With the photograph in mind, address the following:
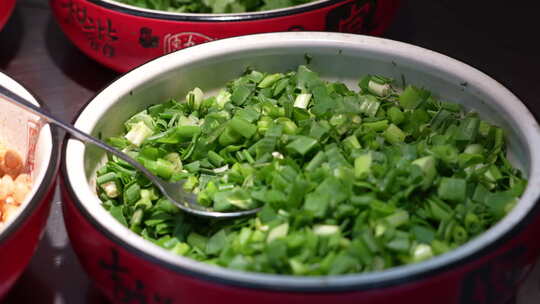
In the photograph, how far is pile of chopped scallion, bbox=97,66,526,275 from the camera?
808mm

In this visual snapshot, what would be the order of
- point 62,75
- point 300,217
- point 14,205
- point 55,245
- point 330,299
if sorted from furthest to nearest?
point 62,75, point 55,245, point 14,205, point 300,217, point 330,299

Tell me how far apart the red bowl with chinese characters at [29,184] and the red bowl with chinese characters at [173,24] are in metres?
0.27

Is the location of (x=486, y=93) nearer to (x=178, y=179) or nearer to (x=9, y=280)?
(x=178, y=179)

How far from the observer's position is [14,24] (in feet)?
5.22

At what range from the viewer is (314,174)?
0.89 metres

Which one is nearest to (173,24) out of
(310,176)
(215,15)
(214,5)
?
(215,15)

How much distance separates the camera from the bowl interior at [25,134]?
91cm

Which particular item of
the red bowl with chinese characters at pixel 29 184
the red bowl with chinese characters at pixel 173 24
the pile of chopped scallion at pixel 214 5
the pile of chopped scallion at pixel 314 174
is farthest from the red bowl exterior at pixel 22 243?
the pile of chopped scallion at pixel 214 5

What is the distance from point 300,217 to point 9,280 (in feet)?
1.16

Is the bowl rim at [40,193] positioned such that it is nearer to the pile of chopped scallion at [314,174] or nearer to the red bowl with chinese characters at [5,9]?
the pile of chopped scallion at [314,174]

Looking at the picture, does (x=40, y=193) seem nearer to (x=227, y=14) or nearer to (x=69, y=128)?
(x=69, y=128)

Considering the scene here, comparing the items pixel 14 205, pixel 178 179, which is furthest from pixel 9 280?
pixel 178 179

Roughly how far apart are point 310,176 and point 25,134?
42cm

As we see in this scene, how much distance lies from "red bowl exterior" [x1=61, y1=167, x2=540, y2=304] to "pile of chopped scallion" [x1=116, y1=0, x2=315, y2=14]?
62 cm
